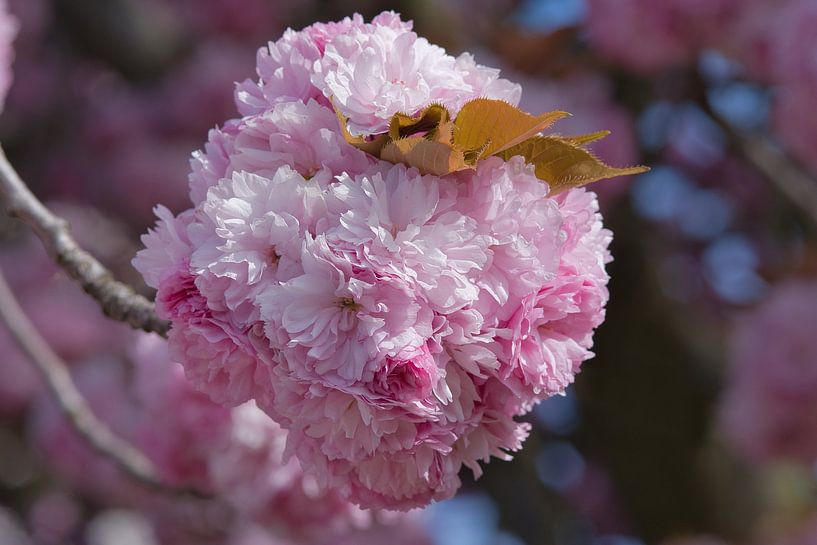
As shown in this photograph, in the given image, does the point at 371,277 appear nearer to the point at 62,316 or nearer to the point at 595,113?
the point at 595,113

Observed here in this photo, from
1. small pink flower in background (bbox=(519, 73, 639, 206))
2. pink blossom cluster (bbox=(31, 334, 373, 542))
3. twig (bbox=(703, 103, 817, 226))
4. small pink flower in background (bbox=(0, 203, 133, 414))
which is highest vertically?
pink blossom cluster (bbox=(31, 334, 373, 542))

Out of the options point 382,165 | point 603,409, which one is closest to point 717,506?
point 603,409

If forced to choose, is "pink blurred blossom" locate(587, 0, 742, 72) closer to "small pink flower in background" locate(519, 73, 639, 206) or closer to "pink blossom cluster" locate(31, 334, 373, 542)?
"small pink flower in background" locate(519, 73, 639, 206)

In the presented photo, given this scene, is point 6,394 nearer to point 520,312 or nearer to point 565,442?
point 565,442

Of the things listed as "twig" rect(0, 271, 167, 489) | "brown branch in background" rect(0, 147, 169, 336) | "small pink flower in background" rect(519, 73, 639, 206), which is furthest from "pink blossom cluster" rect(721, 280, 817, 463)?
"brown branch in background" rect(0, 147, 169, 336)

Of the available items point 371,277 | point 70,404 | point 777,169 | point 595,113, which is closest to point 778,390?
point 777,169
